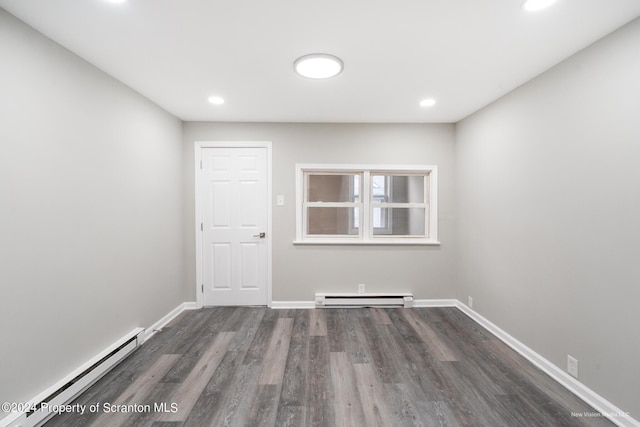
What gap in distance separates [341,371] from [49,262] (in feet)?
7.31

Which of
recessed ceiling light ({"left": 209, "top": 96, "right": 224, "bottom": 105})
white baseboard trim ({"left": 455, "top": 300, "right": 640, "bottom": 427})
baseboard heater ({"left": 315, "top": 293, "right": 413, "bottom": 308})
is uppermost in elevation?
recessed ceiling light ({"left": 209, "top": 96, "right": 224, "bottom": 105})

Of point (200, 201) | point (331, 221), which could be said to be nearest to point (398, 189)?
point (331, 221)

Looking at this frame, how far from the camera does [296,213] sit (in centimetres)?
339

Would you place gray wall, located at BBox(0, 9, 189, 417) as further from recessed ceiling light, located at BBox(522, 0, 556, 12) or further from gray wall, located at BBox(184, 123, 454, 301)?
recessed ceiling light, located at BBox(522, 0, 556, 12)

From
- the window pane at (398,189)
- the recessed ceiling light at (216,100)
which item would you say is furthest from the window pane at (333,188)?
the recessed ceiling light at (216,100)

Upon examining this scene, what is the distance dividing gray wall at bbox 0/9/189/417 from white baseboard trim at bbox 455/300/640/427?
11.9 ft

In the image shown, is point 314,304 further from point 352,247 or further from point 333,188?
point 333,188

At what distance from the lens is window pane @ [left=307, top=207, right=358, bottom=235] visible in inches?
140

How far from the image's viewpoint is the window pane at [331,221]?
3.55 m

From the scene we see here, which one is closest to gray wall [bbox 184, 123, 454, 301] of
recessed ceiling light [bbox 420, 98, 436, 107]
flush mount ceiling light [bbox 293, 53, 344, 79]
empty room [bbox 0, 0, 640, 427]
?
empty room [bbox 0, 0, 640, 427]

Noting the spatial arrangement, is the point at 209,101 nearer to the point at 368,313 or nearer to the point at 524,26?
the point at 524,26

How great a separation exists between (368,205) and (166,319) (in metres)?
2.85

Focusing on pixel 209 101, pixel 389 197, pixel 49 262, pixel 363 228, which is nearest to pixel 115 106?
pixel 209 101

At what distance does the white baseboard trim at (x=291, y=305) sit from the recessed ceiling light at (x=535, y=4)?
10.8 feet
